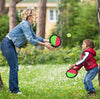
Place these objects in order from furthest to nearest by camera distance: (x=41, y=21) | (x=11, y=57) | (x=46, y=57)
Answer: (x=41, y=21), (x=46, y=57), (x=11, y=57)

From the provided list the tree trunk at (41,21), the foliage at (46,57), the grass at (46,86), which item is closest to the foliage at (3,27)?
the tree trunk at (41,21)

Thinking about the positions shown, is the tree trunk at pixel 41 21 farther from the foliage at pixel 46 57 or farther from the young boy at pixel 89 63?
the young boy at pixel 89 63

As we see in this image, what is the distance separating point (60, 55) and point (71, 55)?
64cm

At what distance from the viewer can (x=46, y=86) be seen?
842cm

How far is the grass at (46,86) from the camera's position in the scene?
6461 mm

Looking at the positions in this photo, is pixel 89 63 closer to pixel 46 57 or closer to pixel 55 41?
pixel 55 41

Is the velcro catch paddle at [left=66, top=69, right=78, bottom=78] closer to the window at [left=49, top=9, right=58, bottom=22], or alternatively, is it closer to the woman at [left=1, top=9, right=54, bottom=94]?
the woman at [left=1, top=9, right=54, bottom=94]

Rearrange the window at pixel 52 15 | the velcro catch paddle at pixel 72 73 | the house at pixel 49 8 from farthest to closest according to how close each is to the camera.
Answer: the window at pixel 52 15 < the house at pixel 49 8 < the velcro catch paddle at pixel 72 73

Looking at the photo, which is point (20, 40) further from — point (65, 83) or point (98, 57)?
point (98, 57)

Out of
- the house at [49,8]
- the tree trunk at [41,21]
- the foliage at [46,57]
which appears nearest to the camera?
the foliage at [46,57]

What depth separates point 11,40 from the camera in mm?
6551

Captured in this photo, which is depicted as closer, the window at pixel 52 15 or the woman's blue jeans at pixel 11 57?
the woman's blue jeans at pixel 11 57

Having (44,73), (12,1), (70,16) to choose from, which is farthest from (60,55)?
(70,16)

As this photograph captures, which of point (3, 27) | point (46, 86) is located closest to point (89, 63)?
point (46, 86)
